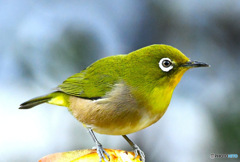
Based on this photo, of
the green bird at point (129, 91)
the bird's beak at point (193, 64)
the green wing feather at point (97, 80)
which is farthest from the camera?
the green wing feather at point (97, 80)

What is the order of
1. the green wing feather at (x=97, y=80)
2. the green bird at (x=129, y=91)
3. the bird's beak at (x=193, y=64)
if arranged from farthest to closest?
the green wing feather at (x=97, y=80)
the green bird at (x=129, y=91)
the bird's beak at (x=193, y=64)

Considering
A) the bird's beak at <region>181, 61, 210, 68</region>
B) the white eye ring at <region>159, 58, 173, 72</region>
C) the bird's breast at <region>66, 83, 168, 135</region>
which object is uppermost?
the white eye ring at <region>159, 58, 173, 72</region>

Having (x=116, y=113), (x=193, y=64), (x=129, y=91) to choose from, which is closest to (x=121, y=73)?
(x=129, y=91)

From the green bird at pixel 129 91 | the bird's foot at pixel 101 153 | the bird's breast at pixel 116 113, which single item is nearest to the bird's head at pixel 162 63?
the green bird at pixel 129 91

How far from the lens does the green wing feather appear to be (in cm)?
271

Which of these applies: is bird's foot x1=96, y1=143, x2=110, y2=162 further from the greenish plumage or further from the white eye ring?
the white eye ring

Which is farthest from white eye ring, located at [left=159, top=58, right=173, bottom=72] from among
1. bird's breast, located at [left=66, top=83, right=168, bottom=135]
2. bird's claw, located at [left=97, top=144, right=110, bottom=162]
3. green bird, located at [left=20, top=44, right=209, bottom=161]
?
bird's claw, located at [left=97, top=144, right=110, bottom=162]

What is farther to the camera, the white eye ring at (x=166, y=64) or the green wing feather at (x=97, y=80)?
the green wing feather at (x=97, y=80)

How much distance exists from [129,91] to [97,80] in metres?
0.33

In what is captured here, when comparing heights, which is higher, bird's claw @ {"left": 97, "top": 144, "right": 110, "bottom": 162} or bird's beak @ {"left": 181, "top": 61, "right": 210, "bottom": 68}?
bird's beak @ {"left": 181, "top": 61, "right": 210, "bottom": 68}

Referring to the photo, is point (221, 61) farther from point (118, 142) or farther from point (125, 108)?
point (125, 108)

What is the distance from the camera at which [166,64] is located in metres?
2.43

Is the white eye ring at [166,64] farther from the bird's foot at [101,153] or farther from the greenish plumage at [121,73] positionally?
the bird's foot at [101,153]

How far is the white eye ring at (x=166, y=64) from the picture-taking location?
241cm
